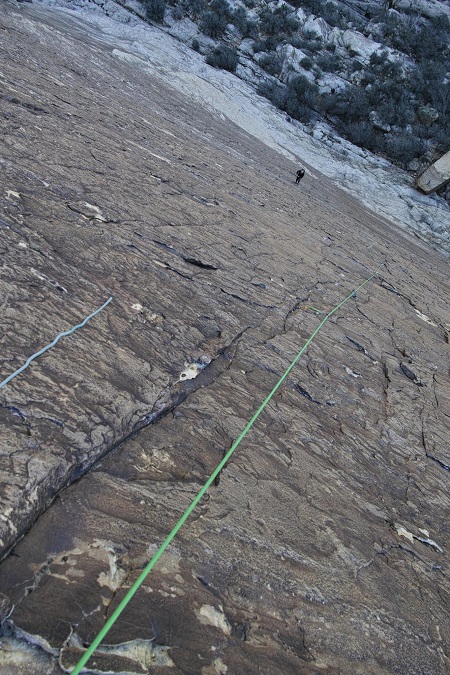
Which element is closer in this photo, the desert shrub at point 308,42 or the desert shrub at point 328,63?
the desert shrub at point 328,63

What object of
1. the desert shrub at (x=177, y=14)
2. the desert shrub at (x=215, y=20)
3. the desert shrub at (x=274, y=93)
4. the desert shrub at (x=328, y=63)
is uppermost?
the desert shrub at (x=328, y=63)

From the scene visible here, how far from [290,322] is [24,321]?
1973mm

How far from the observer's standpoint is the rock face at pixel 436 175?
13406 millimetres

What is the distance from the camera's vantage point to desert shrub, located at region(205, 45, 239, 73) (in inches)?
623

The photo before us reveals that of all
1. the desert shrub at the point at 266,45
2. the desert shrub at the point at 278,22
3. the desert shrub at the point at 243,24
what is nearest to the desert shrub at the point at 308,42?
the desert shrub at the point at 278,22

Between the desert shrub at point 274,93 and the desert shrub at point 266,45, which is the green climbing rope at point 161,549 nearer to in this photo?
the desert shrub at point 274,93

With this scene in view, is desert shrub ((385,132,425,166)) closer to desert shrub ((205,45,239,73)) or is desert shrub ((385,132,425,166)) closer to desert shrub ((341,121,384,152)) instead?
desert shrub ((341,121,384,152))

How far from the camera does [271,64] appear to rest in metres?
17.2

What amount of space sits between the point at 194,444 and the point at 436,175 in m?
14.0

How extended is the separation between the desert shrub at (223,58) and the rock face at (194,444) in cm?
1329

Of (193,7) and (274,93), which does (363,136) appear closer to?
(274,93)

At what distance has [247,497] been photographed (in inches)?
74.4

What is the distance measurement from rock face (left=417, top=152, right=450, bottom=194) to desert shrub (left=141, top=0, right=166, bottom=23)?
37.0 ft

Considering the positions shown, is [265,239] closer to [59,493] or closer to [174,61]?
[59,493]
